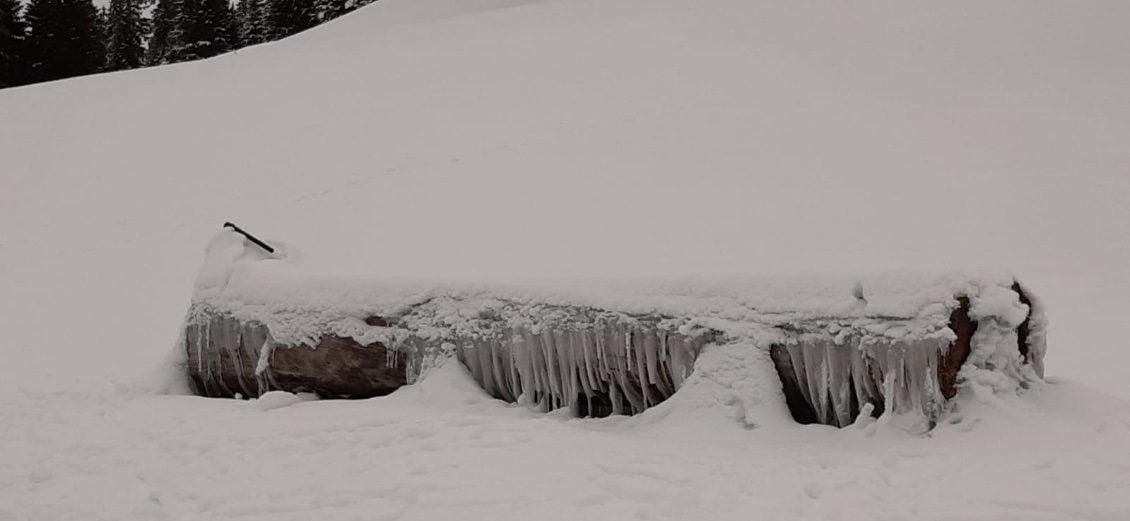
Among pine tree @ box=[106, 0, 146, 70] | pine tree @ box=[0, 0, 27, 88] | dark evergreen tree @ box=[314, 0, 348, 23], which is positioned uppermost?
dark evergreen tree @ box=[314, 0, 348, 23]

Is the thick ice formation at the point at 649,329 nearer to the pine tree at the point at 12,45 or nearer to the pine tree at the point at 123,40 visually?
the pine tree at the point at 12,45

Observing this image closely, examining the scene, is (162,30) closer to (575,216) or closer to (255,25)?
(255,25)

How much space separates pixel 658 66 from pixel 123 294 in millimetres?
9028

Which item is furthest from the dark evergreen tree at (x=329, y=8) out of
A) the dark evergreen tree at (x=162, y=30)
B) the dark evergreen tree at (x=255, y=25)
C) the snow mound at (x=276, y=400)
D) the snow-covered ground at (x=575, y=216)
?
the snow mound at (x=276, y=400)

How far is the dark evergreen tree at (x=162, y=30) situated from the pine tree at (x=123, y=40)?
0.80 meters

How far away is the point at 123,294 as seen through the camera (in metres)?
9.14

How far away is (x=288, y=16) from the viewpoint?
3338cm

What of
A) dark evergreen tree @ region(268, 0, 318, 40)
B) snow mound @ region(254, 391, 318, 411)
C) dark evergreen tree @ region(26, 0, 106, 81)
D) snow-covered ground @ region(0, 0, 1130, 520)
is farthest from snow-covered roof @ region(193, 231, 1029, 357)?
dark evergreen tree @ region(268, 0, 318, 40)

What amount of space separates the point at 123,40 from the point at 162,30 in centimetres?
284

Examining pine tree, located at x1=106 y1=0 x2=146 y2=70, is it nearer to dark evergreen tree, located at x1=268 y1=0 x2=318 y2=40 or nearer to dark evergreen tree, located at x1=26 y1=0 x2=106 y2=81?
dark evergreen tree, located at x1=26 y1=0 x2=106 y2=81

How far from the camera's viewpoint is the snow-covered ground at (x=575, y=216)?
10.9 feet

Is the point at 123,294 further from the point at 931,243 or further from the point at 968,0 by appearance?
the point at 968,0

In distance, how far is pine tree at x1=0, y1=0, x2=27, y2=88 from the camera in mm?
23656

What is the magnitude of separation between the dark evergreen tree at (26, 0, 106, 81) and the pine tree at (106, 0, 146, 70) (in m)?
5.13
